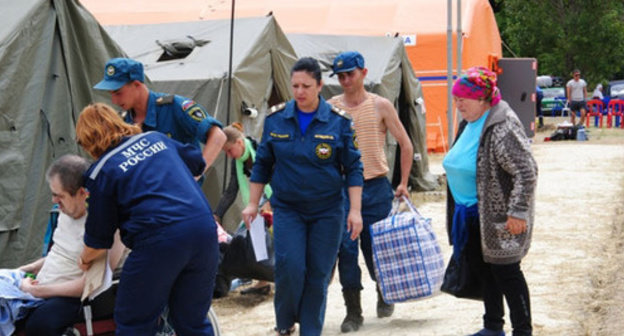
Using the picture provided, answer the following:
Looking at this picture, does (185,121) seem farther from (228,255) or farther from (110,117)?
(228,255)

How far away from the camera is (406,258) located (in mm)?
5766

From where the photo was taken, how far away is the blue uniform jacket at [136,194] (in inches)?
149

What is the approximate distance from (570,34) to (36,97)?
102ft

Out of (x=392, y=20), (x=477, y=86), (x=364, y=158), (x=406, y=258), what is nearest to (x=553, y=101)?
(x=392, y=20)

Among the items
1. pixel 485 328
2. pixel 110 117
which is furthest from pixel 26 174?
pixel 485 328

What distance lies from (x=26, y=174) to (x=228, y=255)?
1.52m

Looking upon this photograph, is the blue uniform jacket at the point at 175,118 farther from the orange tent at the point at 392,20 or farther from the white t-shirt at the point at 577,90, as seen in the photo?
the white t-shirt at the point at 577,90

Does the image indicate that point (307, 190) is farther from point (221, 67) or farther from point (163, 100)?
point (221, 67)

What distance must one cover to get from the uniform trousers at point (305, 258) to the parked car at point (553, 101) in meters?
28.6

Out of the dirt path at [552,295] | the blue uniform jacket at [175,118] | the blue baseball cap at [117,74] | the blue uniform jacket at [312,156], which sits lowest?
the dirt path at [552,295]

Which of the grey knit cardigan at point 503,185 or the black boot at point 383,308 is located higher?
the grey knit cardigan at point 503,185

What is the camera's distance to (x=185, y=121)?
514 cm

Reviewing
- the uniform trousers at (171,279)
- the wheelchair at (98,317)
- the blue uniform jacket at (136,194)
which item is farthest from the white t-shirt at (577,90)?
the blue uniform jacket at (136,194)

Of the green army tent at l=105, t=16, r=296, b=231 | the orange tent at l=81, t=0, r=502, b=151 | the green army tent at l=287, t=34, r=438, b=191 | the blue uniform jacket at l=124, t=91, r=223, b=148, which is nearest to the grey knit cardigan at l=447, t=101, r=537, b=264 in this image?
the blue uniform jacket at l=124, t=91, r=223, b=148
